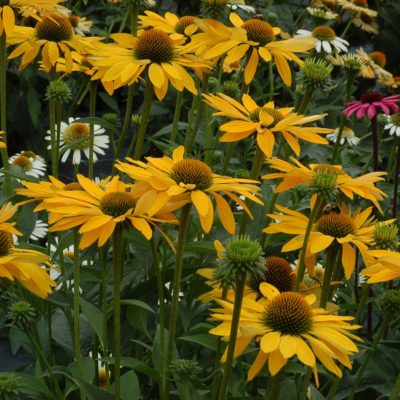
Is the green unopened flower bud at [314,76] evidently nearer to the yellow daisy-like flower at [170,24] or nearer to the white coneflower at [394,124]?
the yellow daisy-like flower at [170,24]

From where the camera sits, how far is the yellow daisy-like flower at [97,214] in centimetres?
106

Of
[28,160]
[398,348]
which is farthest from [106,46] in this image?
[28,160]

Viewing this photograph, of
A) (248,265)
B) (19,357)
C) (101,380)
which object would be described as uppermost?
(248,265)

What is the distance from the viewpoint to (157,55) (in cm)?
150

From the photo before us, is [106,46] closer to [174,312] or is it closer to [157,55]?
[157,55]

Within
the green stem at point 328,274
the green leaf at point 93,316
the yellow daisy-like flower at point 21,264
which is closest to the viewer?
the yellow daisy-like flower at point 21,264

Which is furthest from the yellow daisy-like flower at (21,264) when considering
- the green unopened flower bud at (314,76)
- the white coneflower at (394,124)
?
the white coneflower at (394,124)

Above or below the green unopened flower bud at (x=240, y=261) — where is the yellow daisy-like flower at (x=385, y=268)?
below

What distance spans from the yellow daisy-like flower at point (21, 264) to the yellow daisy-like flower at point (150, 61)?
1.17ft

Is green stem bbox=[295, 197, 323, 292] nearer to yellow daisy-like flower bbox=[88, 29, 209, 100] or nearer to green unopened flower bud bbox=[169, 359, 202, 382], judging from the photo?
green unopened flower bud bbox=[169, 359, 202, 382]

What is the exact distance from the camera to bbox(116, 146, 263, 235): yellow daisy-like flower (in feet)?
3.46

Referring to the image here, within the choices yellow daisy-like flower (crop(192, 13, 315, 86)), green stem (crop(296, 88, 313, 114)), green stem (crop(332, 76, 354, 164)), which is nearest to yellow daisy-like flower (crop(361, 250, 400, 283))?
green stem (crop(296, 88, 313, 114))

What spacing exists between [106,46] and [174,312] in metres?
0.62

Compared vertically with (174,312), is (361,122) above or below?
below
